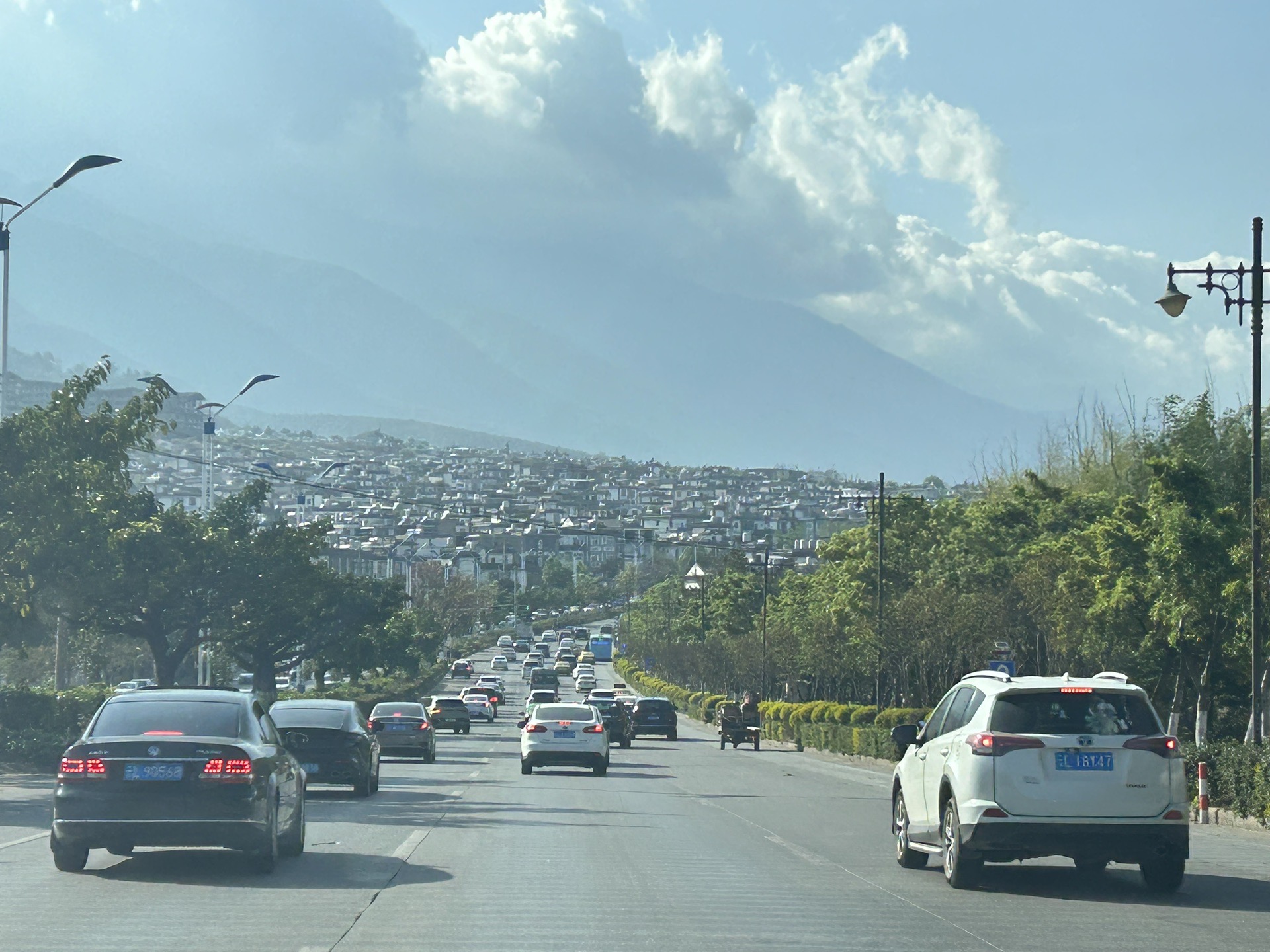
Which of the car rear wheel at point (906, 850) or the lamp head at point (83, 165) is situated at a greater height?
the lamp head at point (83, 165)

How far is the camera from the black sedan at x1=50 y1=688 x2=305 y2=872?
13227mm

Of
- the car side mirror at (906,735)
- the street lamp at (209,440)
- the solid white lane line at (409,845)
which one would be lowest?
the solid white lane line at (409,845)

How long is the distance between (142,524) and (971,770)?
3387 centimetres

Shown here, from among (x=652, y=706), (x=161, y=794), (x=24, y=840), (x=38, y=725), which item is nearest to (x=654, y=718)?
(x=652, y=706)

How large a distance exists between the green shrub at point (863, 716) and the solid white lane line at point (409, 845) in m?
30.4

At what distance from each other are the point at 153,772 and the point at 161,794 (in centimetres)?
20

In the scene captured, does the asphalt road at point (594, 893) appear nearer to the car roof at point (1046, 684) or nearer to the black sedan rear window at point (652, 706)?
the car roof at point (1046, 684)

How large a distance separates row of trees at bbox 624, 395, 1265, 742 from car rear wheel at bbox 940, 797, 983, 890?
54.5 feet

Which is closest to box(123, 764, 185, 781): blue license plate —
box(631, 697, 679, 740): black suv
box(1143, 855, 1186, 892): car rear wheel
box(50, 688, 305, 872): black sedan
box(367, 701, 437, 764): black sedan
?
box(50, 688, 305, 872): black sedan

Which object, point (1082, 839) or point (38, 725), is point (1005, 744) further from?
point (38, 725)

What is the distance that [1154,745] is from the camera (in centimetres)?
1264

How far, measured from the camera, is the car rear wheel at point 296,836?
14914 mm

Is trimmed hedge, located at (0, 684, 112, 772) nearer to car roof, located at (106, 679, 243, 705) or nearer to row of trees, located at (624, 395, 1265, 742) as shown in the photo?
car roof, located at (106, 679, 243, 705)

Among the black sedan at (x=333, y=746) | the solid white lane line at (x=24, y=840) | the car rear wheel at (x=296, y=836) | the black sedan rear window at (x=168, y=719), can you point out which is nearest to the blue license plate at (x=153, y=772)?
the black sedan rear window at (x=168, y=719)
